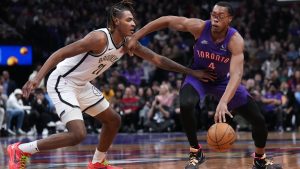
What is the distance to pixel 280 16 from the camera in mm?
26297

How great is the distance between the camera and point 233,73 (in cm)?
776

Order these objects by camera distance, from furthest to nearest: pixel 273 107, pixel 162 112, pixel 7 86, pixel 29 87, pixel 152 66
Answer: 1. pixel 152 66
2. pixel 7 86
3. pixel 162 112
4. pixel 273 107
5. pixel 29 87

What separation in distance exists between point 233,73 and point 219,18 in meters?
0.72

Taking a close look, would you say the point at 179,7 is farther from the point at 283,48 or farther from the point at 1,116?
the point at 1,116

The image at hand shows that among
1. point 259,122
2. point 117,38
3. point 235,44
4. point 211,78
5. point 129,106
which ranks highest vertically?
point 117,38

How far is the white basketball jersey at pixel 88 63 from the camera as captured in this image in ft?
26.0

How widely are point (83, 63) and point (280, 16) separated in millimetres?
19334

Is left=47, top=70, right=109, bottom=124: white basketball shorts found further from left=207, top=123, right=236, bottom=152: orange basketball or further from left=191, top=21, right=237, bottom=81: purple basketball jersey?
left=207, top=123, right=236, bottom=152: orange basketball

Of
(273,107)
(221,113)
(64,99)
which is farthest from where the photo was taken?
(273,107)

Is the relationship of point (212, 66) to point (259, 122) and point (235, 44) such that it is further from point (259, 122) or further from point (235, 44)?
point (259, 122)

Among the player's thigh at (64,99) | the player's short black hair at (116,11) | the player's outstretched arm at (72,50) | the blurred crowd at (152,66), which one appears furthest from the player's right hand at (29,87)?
the blurred crowd at (152,66)

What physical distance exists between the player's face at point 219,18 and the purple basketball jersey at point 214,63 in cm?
15

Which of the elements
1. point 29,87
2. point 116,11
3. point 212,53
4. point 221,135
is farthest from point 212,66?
point 29,87

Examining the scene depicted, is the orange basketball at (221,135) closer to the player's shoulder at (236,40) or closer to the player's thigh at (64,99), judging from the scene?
the player's shoulder at (236,40)
